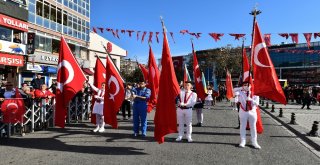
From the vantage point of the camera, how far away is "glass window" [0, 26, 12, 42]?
85.1 ft

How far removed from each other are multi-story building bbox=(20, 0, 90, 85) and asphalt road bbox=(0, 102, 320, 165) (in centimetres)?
2127

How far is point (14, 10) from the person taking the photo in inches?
1059

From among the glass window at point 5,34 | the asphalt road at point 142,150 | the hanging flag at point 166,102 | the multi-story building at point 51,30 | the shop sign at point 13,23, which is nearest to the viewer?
the asphalt road at point 142,150

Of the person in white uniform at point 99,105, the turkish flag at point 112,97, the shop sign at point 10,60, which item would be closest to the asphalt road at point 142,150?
the person in white uniform at point 99,105

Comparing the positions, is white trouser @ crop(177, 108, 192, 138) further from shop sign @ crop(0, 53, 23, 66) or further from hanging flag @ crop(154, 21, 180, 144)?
shop sign @ crop(0, 53, 23, 66)

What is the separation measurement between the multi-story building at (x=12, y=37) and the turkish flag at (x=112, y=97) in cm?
1790

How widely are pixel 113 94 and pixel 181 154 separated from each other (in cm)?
309

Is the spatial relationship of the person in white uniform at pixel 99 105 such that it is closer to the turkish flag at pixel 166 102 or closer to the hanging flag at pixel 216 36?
the turkish flag at pixel 166 102

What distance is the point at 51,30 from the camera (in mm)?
33188

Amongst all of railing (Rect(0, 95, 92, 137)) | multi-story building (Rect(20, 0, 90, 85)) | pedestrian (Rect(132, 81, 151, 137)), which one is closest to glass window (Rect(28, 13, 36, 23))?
multi-story building (Rect(20, 0, 90, 85))

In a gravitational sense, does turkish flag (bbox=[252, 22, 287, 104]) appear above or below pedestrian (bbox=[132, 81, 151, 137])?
above

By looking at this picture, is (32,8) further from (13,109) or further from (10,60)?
(13,109)

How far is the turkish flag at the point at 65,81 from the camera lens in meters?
9.52

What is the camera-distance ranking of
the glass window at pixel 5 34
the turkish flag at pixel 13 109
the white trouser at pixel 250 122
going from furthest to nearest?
1. the glass window at pixel 5 34
2. the turkish flag at pixel 13 109
3. the white trouser at pixel 250 122
